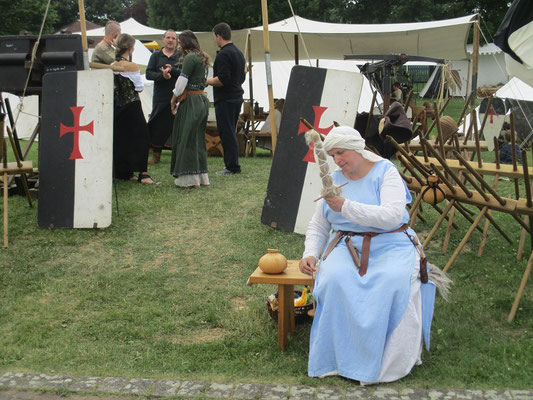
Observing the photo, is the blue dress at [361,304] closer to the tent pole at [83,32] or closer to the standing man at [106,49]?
the tent pole at [83,32]

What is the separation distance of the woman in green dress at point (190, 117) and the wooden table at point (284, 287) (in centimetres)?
381

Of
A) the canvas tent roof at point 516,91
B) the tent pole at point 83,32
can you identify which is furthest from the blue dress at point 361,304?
the canvas tent roof at point 516,91

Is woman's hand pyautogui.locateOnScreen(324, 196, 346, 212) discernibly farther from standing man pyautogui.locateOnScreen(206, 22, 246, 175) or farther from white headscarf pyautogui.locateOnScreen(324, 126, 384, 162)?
standing man pyautogui.locateOnScreen(206, 22, 246, 175)

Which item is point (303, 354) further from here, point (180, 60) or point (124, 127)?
point (180, 60)

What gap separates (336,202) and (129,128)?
15.8ft

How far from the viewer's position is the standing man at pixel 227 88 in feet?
25.7

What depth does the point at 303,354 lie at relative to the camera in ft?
11.5

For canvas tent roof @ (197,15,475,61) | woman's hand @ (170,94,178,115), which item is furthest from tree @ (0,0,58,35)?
woman's hand @ (170,94,178,115)

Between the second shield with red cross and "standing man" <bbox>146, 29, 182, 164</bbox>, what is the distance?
2.42 metres

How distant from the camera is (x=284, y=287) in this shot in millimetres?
3574

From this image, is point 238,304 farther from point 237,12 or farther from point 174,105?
point 237,12

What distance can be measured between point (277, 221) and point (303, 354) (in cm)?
227

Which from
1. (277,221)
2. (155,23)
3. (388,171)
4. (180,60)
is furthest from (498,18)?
(388,171)

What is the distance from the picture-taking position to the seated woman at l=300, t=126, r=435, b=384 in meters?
3.16
